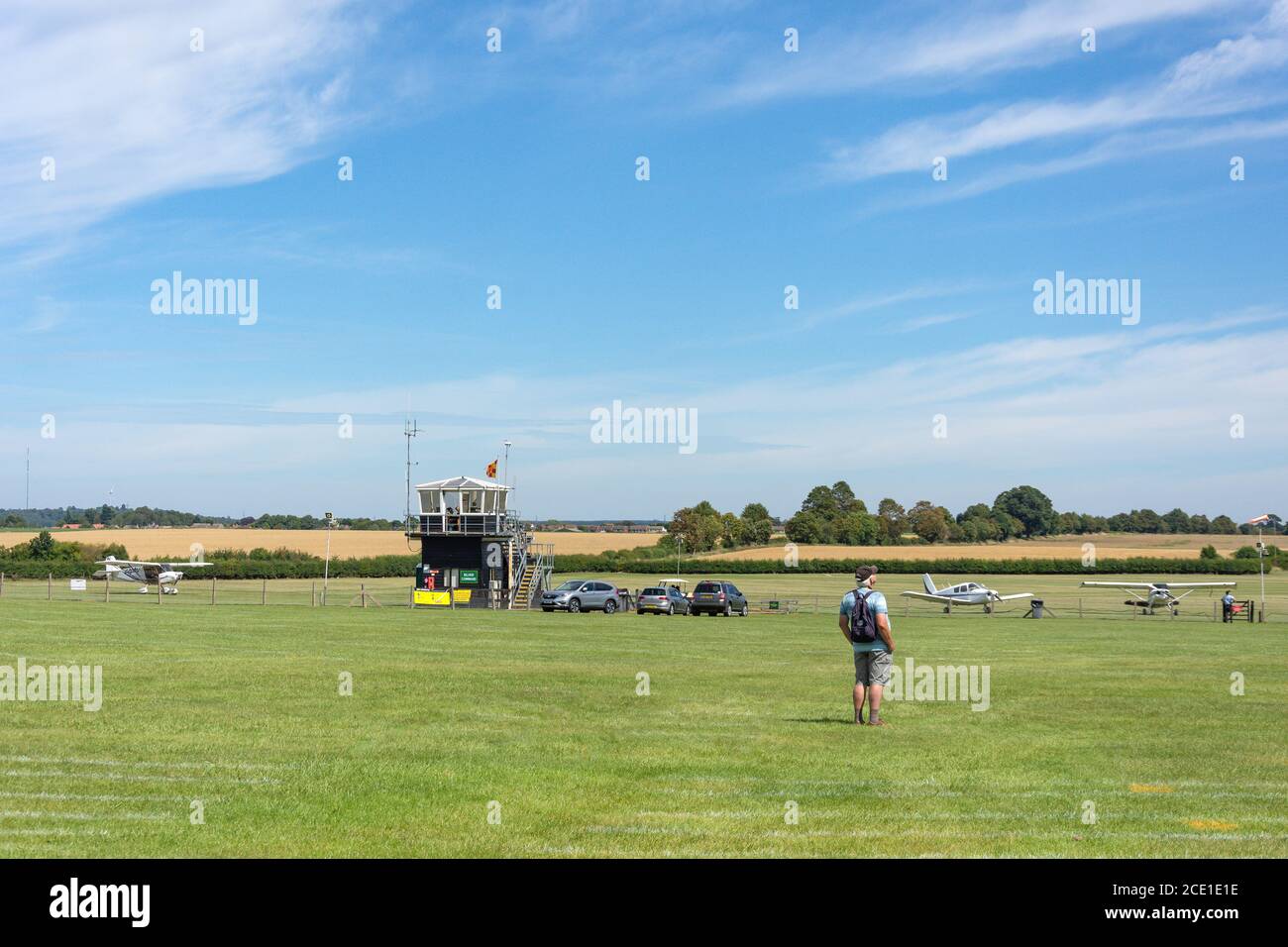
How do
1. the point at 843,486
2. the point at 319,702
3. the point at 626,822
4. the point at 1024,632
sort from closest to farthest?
1. the point at 626,822
2. the point at 319,702
3. the point at 1024,632
4. the point at 843,486

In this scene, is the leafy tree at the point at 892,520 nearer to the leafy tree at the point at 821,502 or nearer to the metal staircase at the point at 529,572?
the leafy tree at the point at 821,502

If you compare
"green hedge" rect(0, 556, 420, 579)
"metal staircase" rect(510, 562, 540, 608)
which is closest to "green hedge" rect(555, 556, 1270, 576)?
"green hedge" rect(0, 556, 420, 579)

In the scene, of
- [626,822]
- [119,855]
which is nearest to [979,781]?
[626,822]

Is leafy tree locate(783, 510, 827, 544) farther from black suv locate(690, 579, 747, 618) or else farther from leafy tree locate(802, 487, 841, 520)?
black suv locate(690, 579, 747, 618)

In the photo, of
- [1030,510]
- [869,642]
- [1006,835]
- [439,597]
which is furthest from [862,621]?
[1030,510]

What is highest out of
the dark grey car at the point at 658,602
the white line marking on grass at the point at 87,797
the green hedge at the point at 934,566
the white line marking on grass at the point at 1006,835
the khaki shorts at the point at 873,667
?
the khaki shorts at the point at 873,667

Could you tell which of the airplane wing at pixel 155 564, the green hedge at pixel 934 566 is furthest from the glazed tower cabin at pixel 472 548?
the green hedge at pixel 934 566

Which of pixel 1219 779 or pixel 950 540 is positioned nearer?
pixel 1219 779

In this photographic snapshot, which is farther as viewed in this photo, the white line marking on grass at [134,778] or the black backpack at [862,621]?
the black backpack at [862,621]

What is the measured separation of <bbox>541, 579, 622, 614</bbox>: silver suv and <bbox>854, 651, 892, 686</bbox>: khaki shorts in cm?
4105

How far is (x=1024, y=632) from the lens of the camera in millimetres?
43125

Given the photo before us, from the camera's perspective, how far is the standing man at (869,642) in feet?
50.6
